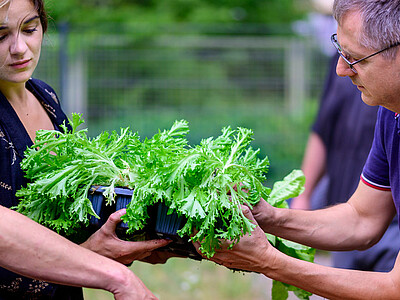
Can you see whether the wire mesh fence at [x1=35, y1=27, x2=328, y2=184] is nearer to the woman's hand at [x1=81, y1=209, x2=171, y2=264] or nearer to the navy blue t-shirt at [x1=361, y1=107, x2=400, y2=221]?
the navy blue t-shirt at [x1=361, y1=107, x2=400, y2=221]

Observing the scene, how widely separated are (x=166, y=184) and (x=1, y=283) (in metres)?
0.76

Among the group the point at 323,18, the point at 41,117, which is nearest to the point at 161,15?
the point at 323,18

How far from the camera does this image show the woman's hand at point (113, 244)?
2097 millimetres

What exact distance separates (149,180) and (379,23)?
3.49 feet

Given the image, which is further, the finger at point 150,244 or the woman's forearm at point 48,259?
the finger at point 150,244

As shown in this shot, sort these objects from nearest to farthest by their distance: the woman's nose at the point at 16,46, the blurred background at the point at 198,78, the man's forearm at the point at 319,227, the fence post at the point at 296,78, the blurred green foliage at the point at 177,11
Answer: the woman's nose at the point at 16,46 < the man's forearm at the point at 319,227 < the blurred background at the point at 198,78 < the fence post at the point at 296,78 < the blurred green foliage at the point at 177,11

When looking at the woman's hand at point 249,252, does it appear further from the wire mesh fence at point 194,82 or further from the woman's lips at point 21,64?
the wire mesh fence at point 194,82

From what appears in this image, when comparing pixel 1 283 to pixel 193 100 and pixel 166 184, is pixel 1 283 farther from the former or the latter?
pixel 193 100

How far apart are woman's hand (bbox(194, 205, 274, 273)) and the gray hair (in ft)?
2.76

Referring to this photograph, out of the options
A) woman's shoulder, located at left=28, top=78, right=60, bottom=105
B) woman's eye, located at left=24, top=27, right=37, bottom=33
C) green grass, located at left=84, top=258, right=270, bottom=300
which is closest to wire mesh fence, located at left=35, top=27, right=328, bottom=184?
green grass, located at left=84, top=258, right=270, bottom=300

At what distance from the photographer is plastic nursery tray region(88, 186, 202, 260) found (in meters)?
2.10

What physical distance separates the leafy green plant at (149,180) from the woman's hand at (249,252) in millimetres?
42

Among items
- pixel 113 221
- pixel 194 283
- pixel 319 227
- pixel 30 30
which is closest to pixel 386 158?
pixel 319 227

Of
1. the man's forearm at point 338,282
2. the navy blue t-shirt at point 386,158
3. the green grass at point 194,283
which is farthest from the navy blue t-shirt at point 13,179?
the green grass at point 194,283
